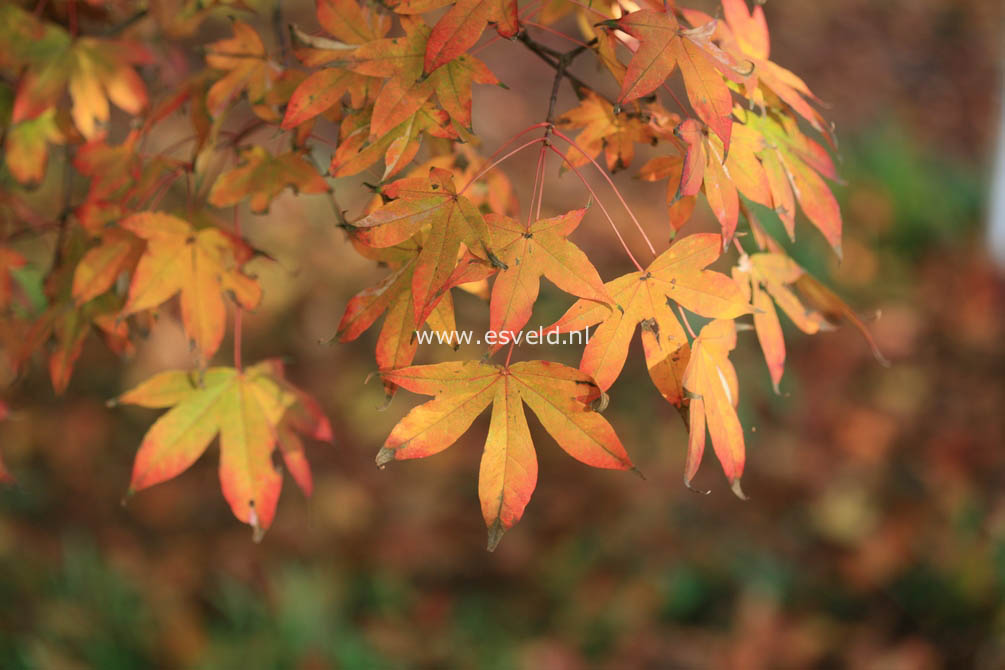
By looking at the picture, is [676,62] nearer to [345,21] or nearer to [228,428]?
[345,21]

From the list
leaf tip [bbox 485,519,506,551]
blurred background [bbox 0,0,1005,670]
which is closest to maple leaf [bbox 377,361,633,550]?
leaf tip [bbox 485,519,506,551]

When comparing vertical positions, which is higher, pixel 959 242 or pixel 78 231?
pixel 78 231

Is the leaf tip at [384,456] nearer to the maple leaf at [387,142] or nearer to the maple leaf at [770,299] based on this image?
the maple leaf at [387,142]

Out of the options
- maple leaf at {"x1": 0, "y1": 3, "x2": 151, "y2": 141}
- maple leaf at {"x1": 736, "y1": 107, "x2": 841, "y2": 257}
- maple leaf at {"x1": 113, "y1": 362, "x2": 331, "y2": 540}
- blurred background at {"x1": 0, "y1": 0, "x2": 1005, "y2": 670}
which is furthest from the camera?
blurred background at {"x1": 0, "y1": 0, "x2": 1005, "y2": 670}

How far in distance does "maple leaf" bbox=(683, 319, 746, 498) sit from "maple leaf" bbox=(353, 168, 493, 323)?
179 millimetres

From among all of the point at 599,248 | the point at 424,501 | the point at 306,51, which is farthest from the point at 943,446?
the point at 306,51

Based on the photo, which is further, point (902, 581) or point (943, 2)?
point (943, 2)

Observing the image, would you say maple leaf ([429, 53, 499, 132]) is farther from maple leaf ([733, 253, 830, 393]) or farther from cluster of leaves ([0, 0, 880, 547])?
maple leaf ([733, 253, 830, 393])

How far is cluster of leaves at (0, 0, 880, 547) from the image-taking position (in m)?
0.58

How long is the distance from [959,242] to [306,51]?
8.97 ft

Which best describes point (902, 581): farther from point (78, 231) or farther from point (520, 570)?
point (78, 231)

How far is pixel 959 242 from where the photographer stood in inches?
111

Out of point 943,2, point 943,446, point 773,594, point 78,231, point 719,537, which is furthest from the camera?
point 943,2

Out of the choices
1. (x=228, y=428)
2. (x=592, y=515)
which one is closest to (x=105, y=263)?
(x=228, y=428)
